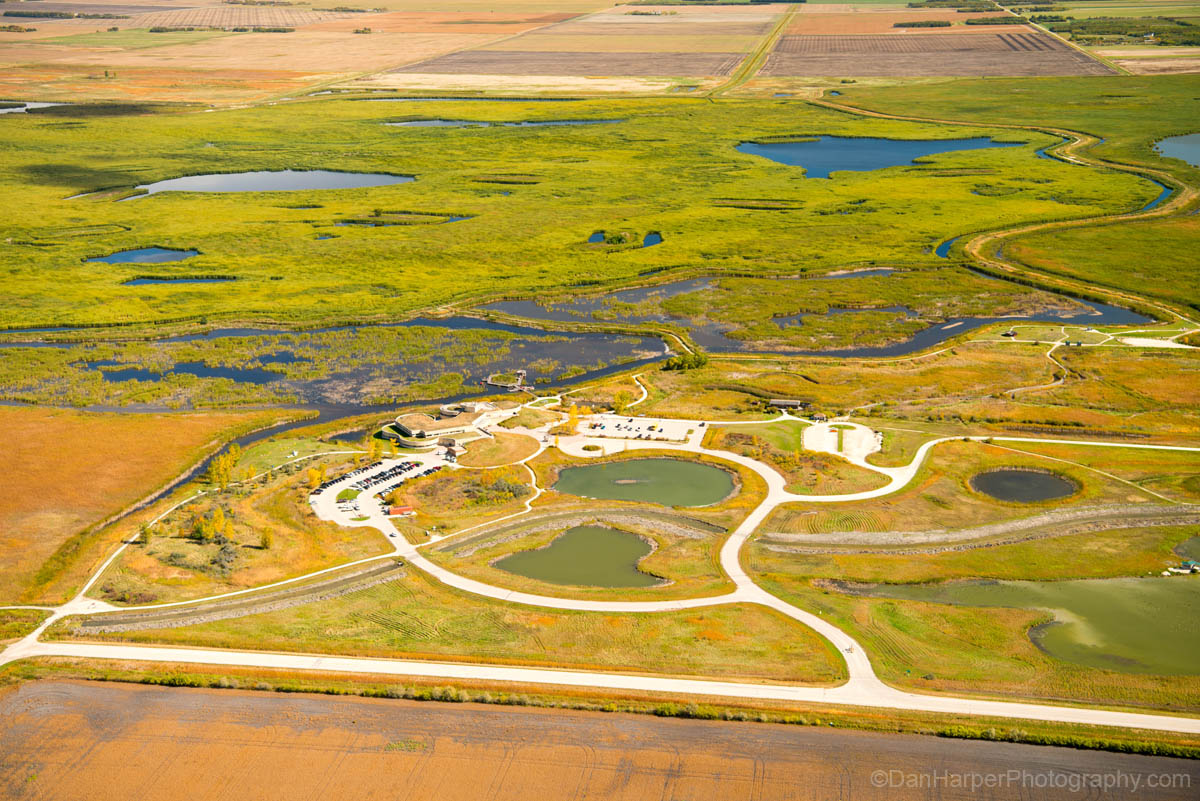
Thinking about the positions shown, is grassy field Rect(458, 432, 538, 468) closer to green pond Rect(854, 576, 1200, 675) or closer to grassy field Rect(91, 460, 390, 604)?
grassy field Rect(91, 460, 390, 604)

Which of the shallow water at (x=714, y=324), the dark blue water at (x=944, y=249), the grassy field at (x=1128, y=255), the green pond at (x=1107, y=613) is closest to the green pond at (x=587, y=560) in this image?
the green pond at (x=1107, y=613)

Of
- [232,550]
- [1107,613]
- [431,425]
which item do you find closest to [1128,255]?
[1107,613]

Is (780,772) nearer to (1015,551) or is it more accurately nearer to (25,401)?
(1015,551)

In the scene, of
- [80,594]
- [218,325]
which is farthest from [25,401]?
[80,594]

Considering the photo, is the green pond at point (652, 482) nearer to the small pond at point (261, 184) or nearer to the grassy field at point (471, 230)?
the grassy field at point (471, 230)

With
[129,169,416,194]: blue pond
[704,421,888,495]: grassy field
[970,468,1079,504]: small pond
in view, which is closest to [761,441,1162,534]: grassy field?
[970,468,1079,504]: small pond
